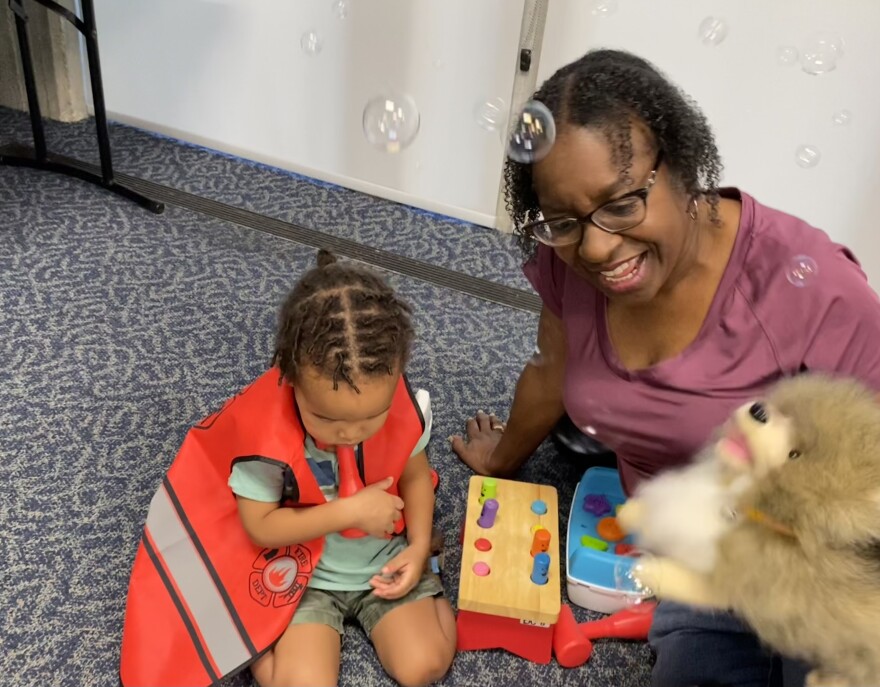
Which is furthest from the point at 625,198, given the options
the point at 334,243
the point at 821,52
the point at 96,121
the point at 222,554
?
the point at 96,121

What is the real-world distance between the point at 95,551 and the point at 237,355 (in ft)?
1.64

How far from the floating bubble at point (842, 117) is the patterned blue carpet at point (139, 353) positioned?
0.73 meters

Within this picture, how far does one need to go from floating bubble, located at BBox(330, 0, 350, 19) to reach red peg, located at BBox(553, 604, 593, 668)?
150 centimetres

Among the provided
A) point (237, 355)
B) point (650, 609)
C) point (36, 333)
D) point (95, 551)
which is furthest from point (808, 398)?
point (36, 333)

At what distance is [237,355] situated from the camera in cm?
156

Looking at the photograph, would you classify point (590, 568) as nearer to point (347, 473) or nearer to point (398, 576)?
point (398, 576)

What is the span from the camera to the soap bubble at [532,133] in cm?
79

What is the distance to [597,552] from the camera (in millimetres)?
1112

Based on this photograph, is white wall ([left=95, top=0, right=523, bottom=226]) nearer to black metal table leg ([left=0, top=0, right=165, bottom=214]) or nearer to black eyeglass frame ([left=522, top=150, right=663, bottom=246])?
black metal table leg ([left=0, top=0, right=165, bottom=214])

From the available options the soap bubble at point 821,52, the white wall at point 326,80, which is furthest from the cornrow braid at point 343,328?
the white wall at point 326,80

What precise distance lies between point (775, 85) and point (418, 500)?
1.17 metres

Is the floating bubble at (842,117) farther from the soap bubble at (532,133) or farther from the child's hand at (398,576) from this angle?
the child's hand at (398,576)

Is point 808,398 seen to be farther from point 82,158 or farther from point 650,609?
point 82,158

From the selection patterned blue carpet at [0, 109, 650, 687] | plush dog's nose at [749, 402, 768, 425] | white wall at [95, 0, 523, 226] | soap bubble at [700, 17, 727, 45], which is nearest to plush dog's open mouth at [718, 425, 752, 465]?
plush dog's nose at [749, 402, 768, 425]
